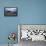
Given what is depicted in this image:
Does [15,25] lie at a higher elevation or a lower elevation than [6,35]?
higher

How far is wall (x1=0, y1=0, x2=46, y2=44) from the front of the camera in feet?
14.8

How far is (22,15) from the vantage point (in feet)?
14.9

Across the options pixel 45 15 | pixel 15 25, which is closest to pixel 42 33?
pixel 45 15

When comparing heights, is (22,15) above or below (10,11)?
below

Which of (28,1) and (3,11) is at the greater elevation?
(28,1)

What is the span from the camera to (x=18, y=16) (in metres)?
4.53

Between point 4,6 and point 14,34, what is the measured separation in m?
0.97

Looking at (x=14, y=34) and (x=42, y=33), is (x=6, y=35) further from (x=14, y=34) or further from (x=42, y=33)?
(x=42, y=33)

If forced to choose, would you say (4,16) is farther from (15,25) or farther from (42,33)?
(42,33)

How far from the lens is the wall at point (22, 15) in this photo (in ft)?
14.8

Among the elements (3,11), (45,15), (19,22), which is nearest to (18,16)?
(19,22)

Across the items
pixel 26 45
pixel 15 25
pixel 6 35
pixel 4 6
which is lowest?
pixel 26 45

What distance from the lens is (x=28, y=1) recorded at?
4531 mm

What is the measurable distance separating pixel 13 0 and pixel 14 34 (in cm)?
111
